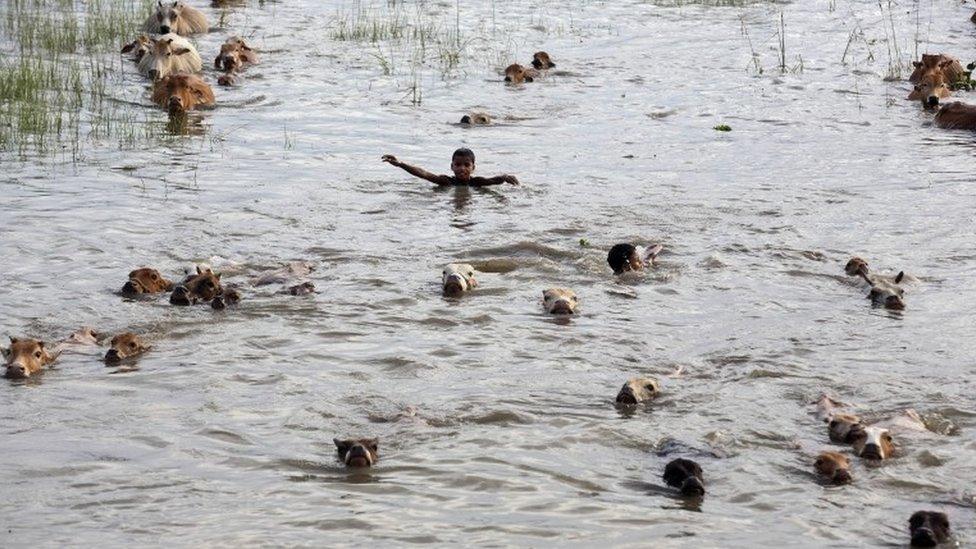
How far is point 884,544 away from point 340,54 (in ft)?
50.1

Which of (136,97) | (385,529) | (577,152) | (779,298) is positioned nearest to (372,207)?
(577,152)

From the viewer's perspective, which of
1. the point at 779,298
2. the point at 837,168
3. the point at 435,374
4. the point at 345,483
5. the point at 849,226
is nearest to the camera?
the point at 345,483

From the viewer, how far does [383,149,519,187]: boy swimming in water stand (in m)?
14.0

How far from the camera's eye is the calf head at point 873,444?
7758 millimetres

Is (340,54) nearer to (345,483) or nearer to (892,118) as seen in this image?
(892,118)

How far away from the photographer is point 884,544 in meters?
6.82

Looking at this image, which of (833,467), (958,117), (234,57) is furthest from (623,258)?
(234,57)

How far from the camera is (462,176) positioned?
14.1m

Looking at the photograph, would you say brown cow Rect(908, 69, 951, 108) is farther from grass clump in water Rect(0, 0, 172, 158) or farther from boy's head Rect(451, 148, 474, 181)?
grass clump in water Rect(0, 0, 172, 158)

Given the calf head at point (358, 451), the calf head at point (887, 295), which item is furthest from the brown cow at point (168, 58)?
the calf head at point (358, 451)

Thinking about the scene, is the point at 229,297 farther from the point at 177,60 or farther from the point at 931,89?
the point at 931,89

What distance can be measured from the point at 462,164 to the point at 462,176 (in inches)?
6.0

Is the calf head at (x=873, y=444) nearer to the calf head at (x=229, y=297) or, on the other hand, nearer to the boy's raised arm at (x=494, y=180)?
the calf head at (x=229, y=297)

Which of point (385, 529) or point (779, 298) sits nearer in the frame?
point (385, 529)
